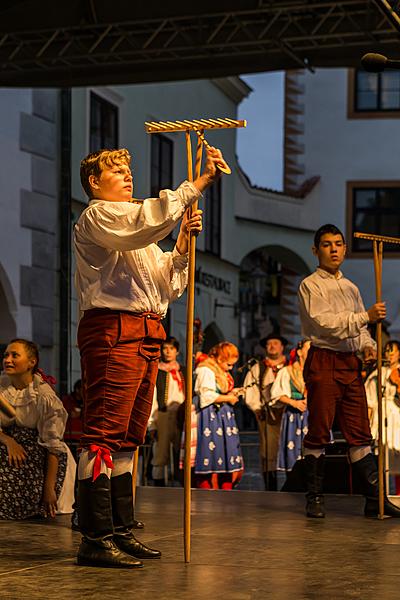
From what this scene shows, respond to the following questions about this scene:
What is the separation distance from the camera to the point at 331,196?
94.0 ft

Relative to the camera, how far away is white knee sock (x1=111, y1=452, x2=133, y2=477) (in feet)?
16.8

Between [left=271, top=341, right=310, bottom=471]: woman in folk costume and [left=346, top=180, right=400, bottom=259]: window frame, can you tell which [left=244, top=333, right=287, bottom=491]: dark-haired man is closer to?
[left=271, top=341, right=310, bottom=471]: woman in folk costume

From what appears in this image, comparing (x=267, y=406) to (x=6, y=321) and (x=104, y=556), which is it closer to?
(x=6, y=321)

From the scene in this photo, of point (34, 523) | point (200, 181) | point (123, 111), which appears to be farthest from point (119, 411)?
point (123, 111)

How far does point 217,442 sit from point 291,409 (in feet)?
2.70

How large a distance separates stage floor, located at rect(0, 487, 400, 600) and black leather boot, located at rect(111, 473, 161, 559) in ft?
0.38

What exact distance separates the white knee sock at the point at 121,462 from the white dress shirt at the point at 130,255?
59 centimetres

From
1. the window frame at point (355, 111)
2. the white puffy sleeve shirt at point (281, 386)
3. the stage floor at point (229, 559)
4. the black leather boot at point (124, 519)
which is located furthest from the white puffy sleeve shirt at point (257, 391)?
the window frame at point (355, 111)

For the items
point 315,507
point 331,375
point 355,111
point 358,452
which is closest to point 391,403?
point 358,452

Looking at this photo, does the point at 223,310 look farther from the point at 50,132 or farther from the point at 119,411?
the point at 119,411

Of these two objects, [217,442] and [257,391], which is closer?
[217,442]

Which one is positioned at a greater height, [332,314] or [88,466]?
[332,314]

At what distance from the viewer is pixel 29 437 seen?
677 centimetres

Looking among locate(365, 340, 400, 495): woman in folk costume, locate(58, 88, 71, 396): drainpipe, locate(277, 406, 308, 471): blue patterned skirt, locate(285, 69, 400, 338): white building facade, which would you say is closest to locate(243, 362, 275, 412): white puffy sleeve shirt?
locate(277, 406, 308, 471): blue patterned skirt
